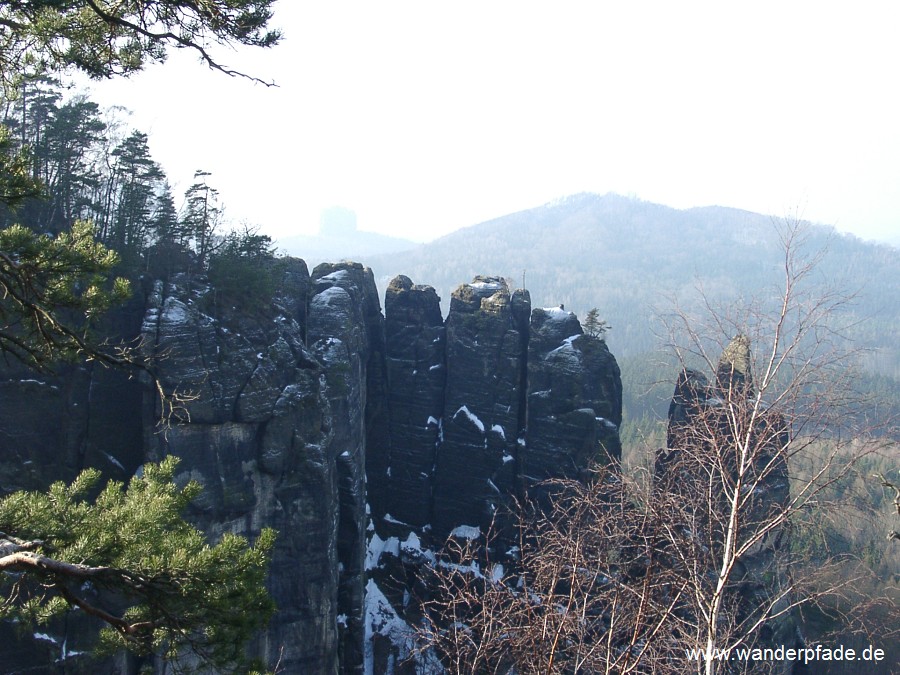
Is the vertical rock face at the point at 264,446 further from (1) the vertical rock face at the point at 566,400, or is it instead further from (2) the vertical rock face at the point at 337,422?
(1) the vertical rock face at the point at 566,400

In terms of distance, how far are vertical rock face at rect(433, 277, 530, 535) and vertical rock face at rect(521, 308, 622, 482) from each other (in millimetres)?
887

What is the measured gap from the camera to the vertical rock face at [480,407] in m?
28.4

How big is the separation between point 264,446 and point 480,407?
472 inches

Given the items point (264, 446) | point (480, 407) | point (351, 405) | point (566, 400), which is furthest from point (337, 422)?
point (566, 400)

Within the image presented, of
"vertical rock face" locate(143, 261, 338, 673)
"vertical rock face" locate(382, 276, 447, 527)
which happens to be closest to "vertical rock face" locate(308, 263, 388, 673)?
"vertical rock face" locate(382, 276, 447, 527)

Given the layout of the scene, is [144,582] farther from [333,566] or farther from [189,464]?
[333,566]

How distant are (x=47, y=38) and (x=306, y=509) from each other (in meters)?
15.9

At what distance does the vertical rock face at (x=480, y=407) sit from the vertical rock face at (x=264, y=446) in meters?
8.49

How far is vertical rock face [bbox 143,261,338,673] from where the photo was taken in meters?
18.2

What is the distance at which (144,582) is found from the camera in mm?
5398

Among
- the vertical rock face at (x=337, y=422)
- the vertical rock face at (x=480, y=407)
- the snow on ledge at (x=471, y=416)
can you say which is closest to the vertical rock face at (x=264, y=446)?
the vertical rock face at (x=337, y=422)

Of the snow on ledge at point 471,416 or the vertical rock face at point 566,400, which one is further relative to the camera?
the snow on ledge at point 471,416

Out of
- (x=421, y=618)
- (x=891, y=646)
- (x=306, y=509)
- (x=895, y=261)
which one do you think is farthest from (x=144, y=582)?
(x=895, y=261)

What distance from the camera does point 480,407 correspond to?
29062 mm
